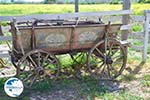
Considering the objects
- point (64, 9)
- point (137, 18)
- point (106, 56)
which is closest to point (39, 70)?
point (106, 56)

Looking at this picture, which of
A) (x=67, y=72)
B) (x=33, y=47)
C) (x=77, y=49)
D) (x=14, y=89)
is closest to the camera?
(x=14, y=89)

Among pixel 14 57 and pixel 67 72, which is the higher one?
pixel 14 57

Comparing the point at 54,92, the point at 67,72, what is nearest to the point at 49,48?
the point at 54,92

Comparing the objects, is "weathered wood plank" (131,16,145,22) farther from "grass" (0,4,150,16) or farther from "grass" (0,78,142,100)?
"grass" (0,4,150,16)

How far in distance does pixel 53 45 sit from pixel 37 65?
0.40m

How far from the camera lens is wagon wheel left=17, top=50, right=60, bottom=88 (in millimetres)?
5551

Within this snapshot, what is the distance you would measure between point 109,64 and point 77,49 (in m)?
0.66

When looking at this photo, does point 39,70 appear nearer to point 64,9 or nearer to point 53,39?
point 53,39

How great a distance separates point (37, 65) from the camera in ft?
18.5

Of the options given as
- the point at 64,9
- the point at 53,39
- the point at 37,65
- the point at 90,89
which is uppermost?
the point at 53,39

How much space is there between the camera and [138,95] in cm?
566

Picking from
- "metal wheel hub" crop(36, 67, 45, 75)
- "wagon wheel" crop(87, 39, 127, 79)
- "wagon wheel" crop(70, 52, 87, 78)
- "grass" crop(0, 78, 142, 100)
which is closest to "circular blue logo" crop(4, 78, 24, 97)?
"grass" crop(0, 78, 142, 100)

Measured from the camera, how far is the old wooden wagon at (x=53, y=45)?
5469 millimetres

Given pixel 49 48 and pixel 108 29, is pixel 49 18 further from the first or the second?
pixel 108 29
